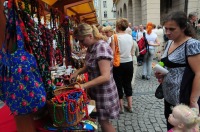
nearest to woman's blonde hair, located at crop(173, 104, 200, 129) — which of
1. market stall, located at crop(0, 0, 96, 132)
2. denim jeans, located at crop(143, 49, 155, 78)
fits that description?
market stall, located at crop(0, 0, 96, 132)

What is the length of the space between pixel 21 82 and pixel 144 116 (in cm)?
306

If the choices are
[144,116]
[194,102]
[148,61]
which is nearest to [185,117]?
[194,102]

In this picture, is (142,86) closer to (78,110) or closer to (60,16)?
(60,16)

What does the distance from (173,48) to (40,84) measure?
142 cm

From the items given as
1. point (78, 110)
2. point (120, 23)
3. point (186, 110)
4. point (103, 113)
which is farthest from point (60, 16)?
point (186, 110)

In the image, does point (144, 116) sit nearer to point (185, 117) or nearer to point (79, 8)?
point (185, 117)

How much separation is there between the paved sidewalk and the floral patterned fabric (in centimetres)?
241

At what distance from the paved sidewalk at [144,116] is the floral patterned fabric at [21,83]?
2.41m

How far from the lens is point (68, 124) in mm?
1544

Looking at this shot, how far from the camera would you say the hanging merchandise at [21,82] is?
4.04ft

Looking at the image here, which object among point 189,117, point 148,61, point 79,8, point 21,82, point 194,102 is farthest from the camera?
point 148,61

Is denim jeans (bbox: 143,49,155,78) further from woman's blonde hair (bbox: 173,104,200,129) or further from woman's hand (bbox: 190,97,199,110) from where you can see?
woman's blonde hair (bbox: 173,104,200,129)

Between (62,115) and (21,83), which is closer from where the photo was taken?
(21,83)

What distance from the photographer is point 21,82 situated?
1.23 meters
